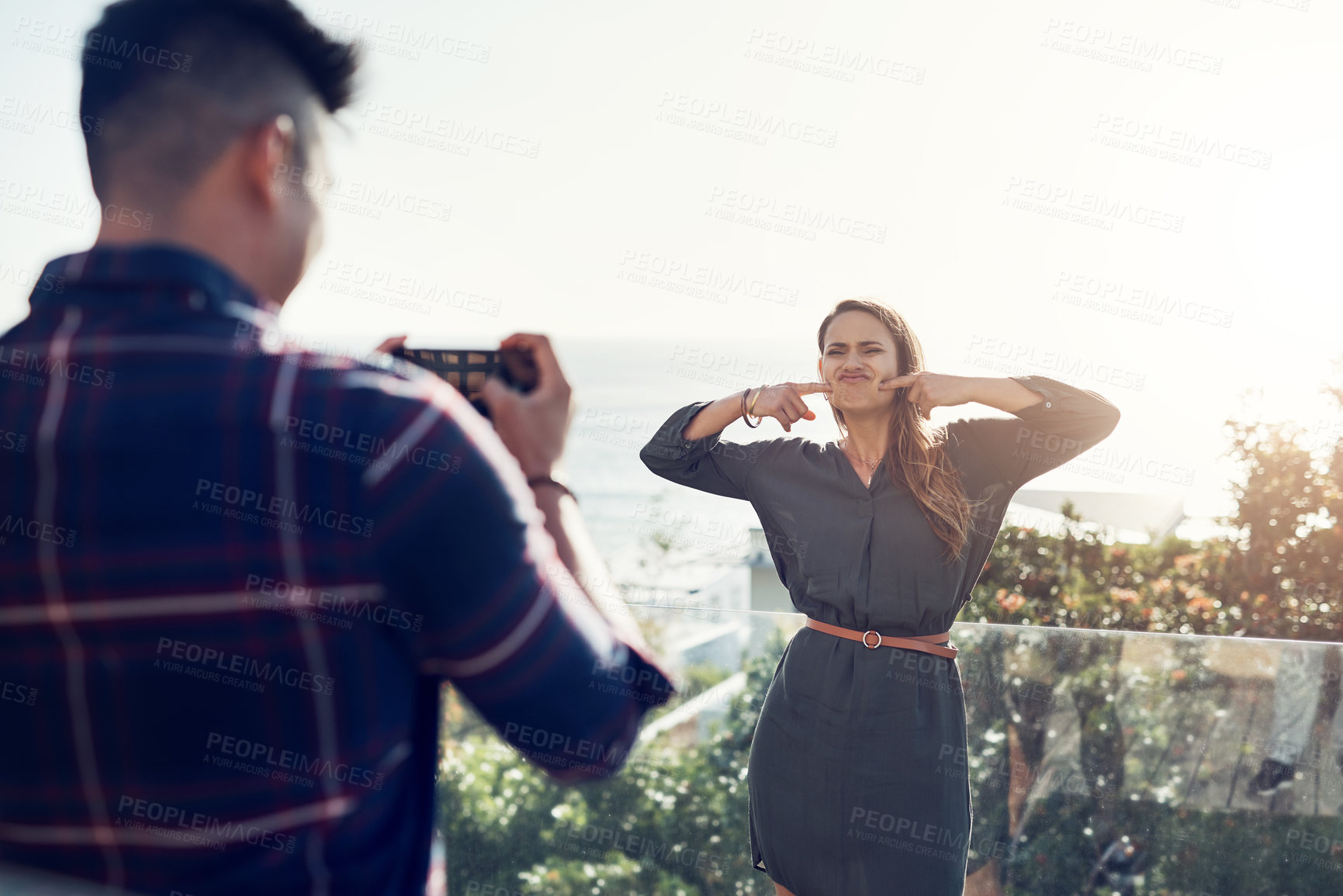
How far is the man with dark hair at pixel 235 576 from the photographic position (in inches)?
26.5

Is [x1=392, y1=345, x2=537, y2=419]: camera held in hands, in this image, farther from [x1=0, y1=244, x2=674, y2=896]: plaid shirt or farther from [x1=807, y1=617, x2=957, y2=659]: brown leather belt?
[x1=807, y1=617, x2=957, y2=659]: brown leather belt

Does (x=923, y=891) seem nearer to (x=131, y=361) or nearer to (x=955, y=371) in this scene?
(x=955, y=371)

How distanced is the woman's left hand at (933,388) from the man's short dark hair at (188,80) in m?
1.88

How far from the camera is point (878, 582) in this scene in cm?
230

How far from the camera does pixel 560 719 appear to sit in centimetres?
75

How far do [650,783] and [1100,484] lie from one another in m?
3.19

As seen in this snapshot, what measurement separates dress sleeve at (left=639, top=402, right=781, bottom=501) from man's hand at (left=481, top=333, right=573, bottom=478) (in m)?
1.77

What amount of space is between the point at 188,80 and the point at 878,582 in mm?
1871

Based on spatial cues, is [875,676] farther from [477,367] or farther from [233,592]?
[233,592]

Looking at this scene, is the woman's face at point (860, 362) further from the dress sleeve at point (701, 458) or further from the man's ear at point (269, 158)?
the man's ear at point (269, 158)

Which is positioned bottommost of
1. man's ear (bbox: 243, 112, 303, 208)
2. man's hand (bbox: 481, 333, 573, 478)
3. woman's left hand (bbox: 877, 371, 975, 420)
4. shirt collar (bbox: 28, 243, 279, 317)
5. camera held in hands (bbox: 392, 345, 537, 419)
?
man's hand (bbox: 481, 333, 573, 478)

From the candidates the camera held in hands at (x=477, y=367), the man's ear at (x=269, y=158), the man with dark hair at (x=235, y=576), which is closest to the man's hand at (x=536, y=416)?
the camera held in hands at (x=477, y=367)

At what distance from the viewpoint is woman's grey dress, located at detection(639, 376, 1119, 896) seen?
2188mm

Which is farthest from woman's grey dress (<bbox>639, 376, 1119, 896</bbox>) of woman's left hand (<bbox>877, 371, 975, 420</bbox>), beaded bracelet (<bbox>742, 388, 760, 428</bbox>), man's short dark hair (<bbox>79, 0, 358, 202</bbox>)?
man's short dark hair (<bbox>79, 0, 358, 202</bbox>)
